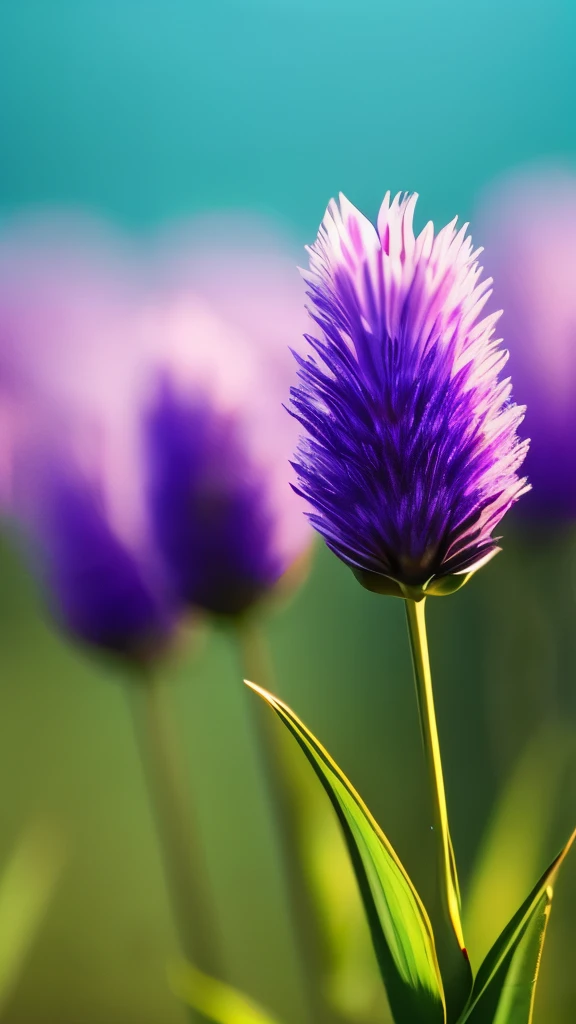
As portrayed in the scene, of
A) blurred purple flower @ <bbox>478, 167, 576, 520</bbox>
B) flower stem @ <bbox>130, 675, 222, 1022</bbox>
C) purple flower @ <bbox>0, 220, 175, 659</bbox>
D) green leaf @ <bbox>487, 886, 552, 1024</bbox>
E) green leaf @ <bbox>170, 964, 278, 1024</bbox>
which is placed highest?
blurred purple flower @ <bbox>478, 167, 576, 520</bbox>

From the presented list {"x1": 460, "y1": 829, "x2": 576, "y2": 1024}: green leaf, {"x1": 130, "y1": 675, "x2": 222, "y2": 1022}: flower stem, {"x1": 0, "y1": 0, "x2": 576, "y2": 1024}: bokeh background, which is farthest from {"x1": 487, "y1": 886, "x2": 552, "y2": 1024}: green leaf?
{"x1": 130, "y1": 675, "x2": 222, "y2": 1022}: flower stem

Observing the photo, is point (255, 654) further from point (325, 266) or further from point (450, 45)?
point (450, 45)

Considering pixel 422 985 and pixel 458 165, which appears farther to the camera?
pixel 458 165

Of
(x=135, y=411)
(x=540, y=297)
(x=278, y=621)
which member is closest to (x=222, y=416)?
(x=135, y=411)

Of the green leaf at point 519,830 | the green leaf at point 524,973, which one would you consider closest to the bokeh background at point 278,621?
the green leaf at point 519,830

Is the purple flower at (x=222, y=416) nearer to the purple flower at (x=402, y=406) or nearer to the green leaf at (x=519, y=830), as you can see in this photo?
the purple flower at (x=402, y=406)

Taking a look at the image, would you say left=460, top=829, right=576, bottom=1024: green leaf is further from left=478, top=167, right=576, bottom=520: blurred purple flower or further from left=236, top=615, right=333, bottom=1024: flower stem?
left=478, top=167, right=576, bottom=520: blurred purple flower

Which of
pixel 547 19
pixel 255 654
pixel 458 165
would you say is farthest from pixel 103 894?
pixel 547 19
